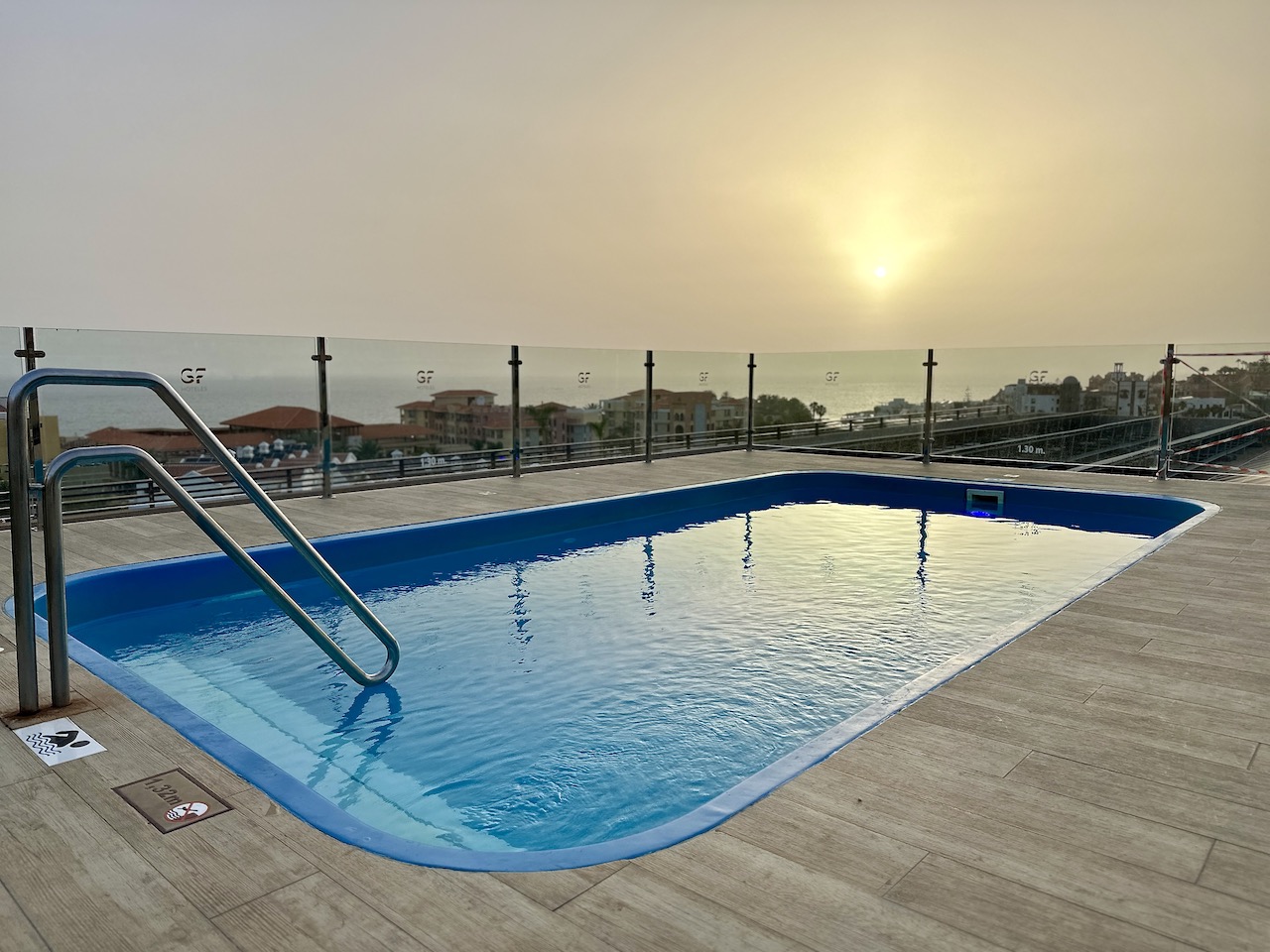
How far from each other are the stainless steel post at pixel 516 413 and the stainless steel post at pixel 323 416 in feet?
5.64

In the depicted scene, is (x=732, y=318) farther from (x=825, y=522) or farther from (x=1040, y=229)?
(x=825, y=522)

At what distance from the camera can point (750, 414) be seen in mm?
9773

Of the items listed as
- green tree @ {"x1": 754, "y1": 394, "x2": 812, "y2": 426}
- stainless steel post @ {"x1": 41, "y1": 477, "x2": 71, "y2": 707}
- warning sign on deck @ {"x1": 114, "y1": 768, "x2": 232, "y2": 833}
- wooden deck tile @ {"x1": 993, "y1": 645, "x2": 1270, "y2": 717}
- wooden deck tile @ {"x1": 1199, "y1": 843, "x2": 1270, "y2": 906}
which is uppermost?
green tree @ {"x1": 754, "y1": 394, "x2": 812, "y2": 426}

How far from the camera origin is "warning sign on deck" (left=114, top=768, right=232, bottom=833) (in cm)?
166

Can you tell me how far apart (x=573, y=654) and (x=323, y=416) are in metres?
3.50

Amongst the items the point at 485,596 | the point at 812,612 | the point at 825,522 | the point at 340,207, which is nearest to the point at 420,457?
the point at 485,596

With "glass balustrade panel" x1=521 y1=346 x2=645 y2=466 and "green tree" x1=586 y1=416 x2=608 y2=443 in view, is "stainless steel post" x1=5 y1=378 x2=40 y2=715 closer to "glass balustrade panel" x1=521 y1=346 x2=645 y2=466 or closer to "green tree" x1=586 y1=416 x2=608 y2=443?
"glass balustrade panel" x1=521 y1=346 x2=645 y2=466

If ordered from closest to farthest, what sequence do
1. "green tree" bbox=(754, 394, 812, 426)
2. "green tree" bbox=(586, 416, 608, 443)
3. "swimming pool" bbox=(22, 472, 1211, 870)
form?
"swimming pool" bbox=(22, 472, 1211, 870) → "green tree" bbox=(586, 416, 608, 443) → "green tree" bbox=(754, 394, 812, 426)

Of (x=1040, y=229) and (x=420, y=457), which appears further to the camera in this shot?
(x=1040, y=229)

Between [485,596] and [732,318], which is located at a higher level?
[732,318]

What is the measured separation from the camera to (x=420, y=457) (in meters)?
6.95

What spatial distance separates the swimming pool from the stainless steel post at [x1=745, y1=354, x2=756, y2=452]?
347 cm

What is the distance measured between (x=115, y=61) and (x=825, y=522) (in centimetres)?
888

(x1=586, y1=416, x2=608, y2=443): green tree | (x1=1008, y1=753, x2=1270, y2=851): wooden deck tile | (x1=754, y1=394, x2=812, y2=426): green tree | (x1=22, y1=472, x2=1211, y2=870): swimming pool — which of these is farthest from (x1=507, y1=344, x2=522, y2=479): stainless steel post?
(x1=1008, y1=753, x2=1270, y2=851): wooden deck tile
